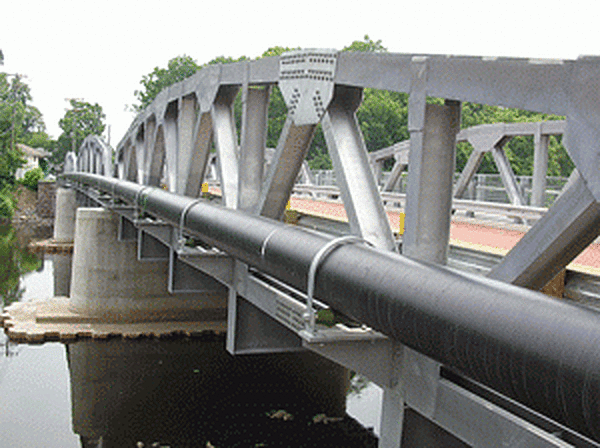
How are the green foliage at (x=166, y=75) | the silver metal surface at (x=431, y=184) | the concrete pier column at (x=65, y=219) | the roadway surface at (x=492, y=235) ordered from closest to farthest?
the silver metal surface at (x=431, y=184) → the roadway surface at (x=492, y=235) → the concrete pier column at (x=65, y=219) → the green foliage at (x=166, y=75)

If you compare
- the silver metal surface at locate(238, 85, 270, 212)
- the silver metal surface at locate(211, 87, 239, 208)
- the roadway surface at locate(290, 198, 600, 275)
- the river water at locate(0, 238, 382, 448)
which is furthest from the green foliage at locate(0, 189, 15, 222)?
the silver metal surface at locate(238, 85, 270, 212)

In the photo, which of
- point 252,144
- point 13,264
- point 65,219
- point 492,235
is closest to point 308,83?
point 252,144

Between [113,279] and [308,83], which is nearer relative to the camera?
[308,83]

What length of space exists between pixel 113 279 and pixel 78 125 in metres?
114

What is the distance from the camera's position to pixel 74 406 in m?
21.9

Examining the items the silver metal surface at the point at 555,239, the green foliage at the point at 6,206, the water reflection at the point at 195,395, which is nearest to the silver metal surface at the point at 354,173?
the silver metal surface at the point at 555,239

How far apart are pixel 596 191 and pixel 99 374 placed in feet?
70.9

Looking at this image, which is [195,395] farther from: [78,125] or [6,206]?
[78,125]

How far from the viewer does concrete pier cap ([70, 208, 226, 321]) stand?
28500mm

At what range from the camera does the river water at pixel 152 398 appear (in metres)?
19.6

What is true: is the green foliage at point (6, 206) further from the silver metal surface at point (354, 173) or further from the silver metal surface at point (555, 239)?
the silver metal surface at point (555, 239)

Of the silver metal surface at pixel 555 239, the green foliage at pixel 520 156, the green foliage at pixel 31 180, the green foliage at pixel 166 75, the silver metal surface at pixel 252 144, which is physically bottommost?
the green foliage at pixel 31 180

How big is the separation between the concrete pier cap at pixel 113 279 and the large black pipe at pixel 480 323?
23054 mm

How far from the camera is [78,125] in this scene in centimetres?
13638
